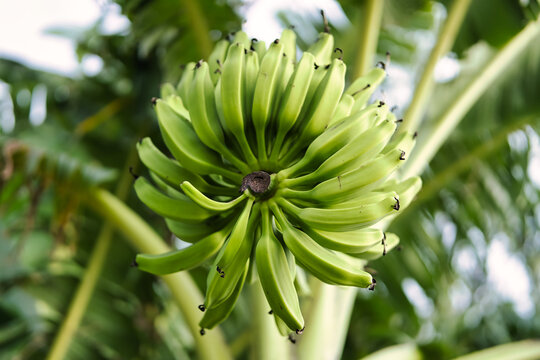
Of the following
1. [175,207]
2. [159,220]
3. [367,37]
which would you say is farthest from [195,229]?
[159,220]

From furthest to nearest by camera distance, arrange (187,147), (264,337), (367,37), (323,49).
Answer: (367,37) → (264,337) → (323,49) → (187,147)

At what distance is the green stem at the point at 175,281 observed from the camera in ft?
3.38

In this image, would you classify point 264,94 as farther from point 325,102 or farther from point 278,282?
point 278,282

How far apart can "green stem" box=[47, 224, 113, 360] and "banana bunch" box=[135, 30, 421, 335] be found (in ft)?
2.79

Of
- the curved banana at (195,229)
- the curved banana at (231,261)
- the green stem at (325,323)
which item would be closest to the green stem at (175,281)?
the green stem at (325,323)

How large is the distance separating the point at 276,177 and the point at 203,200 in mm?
108

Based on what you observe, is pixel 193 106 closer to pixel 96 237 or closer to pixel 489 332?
pixel 96 237

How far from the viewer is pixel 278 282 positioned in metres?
0.63

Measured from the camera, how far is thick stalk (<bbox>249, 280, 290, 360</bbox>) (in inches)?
38.4

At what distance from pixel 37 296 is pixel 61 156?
1.98 feet

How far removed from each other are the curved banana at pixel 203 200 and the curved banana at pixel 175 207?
0.13 feet

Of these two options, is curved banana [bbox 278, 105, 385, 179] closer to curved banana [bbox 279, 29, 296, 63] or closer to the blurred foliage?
curved banana [bbox 279, 29, 296, 63]

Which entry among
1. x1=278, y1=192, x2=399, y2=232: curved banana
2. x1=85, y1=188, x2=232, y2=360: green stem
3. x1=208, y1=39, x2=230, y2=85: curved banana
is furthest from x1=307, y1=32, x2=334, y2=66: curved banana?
x1=85, y1=188, x2=232, y2=360: green stem

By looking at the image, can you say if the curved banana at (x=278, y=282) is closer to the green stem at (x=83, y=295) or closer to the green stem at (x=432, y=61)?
the green stem at (x=432, y=61)
